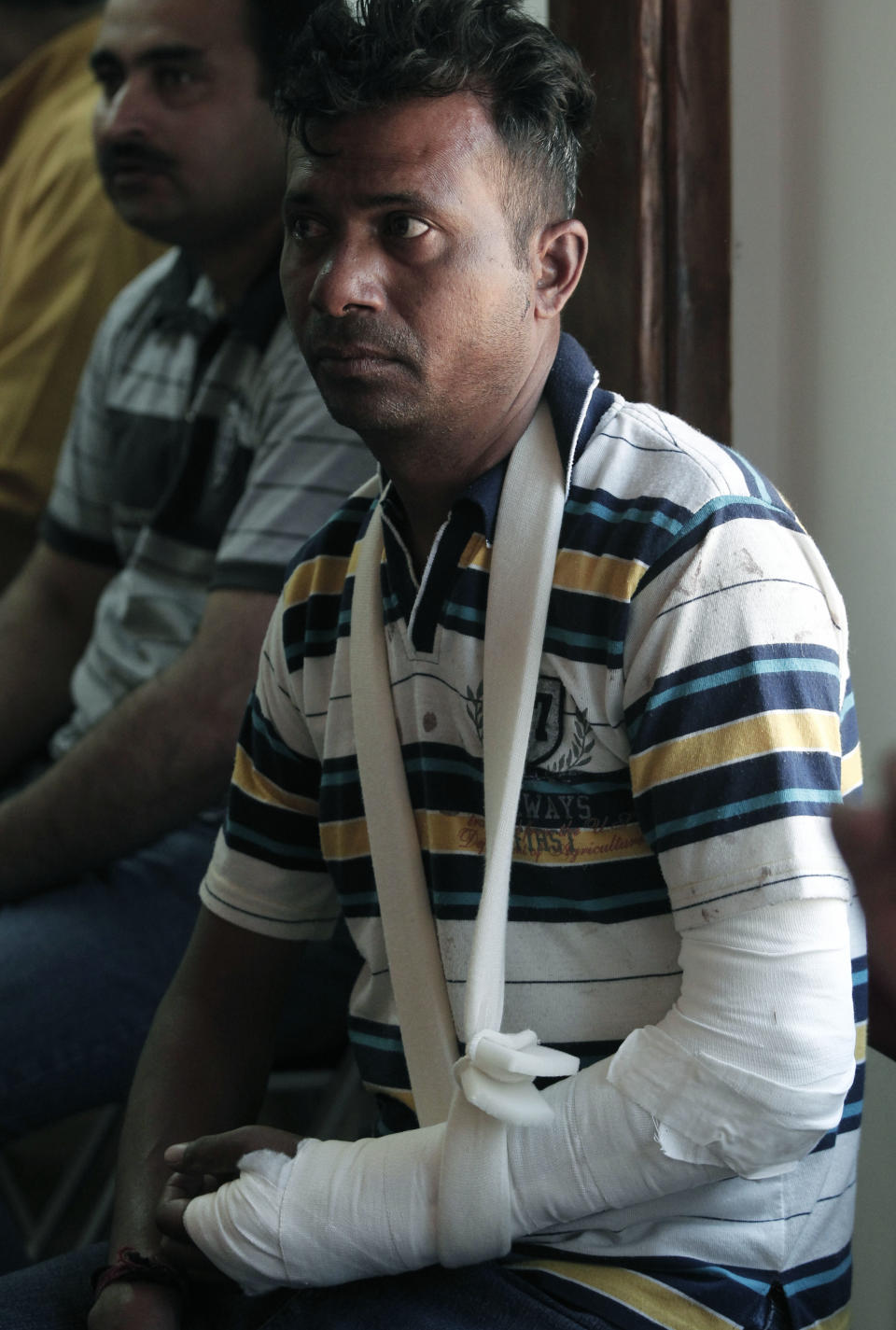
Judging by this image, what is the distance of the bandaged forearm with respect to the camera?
771mm

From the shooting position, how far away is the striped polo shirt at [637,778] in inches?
31.5

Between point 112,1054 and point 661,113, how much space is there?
1.03m

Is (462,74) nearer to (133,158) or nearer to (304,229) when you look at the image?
(304,229)

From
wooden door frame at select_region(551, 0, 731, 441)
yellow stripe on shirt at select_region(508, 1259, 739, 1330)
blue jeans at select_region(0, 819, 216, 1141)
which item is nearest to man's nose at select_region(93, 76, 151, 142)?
wooden door frame at select_region(551, 0, 731, 441)

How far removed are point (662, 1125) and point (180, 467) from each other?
3.57 feet

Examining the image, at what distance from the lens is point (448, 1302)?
0.89 metres

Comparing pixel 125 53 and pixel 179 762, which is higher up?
pixel 125 53

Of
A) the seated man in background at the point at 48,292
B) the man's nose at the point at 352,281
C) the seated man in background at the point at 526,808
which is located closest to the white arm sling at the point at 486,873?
the seated man in background at the point at 526,808

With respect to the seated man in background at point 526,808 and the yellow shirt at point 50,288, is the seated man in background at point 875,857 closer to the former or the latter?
the seated man in background at point 526,808

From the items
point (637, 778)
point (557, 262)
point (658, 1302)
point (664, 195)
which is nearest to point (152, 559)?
point (664, 195)

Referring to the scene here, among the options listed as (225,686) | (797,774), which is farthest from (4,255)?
(797,774)

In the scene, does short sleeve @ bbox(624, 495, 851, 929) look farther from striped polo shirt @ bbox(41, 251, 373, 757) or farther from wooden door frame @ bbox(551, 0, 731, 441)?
striped polo shirt @ bbox(41, 251, 373, 757)

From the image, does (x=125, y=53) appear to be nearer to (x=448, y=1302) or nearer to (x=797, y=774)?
(x=797, y=774)

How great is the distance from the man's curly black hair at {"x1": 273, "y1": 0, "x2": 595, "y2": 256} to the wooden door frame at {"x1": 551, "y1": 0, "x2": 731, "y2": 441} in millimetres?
290
